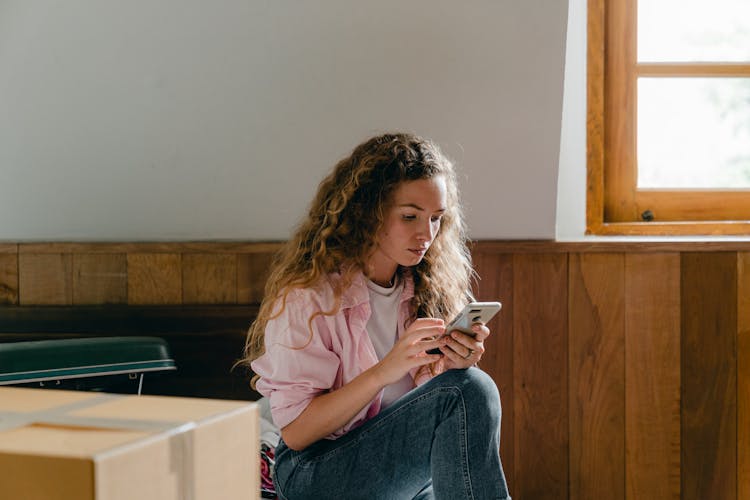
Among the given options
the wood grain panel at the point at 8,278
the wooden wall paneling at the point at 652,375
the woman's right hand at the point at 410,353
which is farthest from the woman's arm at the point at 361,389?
the wood grain panel at the point at 8,278

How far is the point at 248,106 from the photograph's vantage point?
6.24 feet

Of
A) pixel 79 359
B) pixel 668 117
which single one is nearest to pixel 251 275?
pixel 79 359

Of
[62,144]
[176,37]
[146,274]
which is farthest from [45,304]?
[176,37]

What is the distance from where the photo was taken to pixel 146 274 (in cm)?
211

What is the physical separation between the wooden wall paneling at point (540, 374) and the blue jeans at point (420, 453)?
626mm

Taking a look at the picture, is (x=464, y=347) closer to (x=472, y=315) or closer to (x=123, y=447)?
(x=472, y=315)

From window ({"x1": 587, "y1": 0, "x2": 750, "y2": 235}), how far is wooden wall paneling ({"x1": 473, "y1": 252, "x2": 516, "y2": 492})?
28cm

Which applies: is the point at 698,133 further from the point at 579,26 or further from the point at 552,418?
the point at 552,418

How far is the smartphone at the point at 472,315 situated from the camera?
1.36 metres

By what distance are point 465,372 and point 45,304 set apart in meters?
1.25

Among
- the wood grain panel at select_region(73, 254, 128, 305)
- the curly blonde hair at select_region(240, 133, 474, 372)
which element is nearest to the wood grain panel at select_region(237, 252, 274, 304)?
the wood grain panel at select_region(73, 254, 128, 305)

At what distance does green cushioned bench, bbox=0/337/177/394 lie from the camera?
1.65 metres

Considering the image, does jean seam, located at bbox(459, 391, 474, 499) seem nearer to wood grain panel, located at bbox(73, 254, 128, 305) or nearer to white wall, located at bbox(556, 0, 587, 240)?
white wall, located at bbox(556, 0, 587, 240)

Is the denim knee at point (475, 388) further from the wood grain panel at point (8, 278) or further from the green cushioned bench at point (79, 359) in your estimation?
the wood grain panel at point (8, 278)
